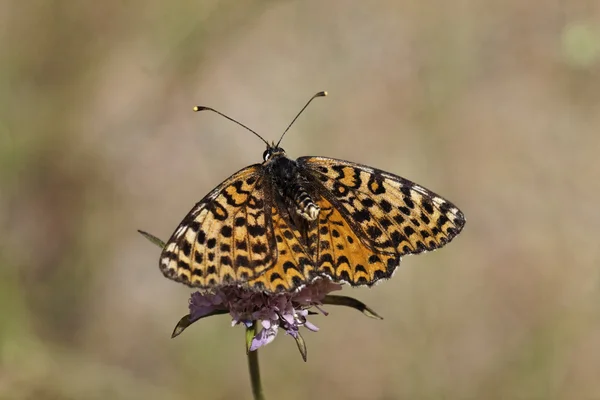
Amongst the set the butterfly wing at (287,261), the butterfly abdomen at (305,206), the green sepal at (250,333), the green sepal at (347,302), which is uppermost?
the butterfly abdomen at (305,206)

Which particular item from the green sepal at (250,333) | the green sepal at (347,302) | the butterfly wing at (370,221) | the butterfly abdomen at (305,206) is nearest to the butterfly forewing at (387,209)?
the butterfly wing at (370,221)

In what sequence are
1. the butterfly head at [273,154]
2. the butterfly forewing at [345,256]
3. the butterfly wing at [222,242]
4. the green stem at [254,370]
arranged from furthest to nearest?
1. the butterfly head at [273,154]
2. the green stem at [254,370]
3. the butterfly forewing at [345,256]
4. the butterfly wing at [222,242]

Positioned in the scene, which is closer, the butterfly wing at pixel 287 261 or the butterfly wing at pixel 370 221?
the butterfly wing at pixel 287 261

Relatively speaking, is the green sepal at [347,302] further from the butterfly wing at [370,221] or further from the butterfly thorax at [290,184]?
the butterfly thorax at [290,184]

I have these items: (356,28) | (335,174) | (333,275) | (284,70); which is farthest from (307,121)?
(333,275)

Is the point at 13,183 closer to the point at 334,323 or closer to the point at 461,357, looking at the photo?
the point at 334,323

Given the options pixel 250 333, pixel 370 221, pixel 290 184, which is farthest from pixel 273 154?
pixel 250 333

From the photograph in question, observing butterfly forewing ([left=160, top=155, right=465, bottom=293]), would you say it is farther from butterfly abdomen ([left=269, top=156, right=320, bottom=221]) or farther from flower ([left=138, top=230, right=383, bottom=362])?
flower ([left=138, top=230, right=383, bottom=362])
